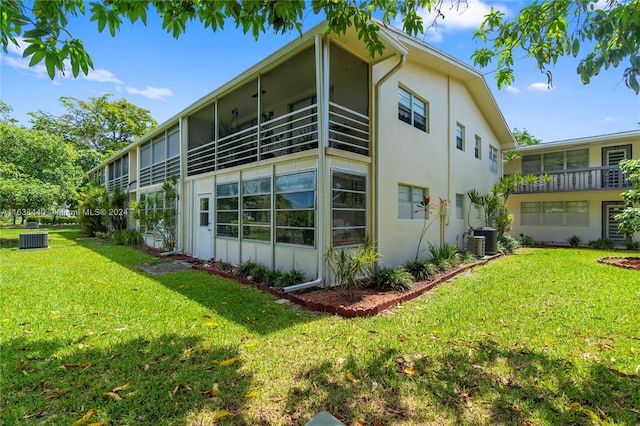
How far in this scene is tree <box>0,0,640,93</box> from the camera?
2.36 m

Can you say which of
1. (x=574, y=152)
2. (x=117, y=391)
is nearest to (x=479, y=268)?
(x=117, y=391)

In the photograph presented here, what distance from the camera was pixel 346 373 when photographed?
319 cm

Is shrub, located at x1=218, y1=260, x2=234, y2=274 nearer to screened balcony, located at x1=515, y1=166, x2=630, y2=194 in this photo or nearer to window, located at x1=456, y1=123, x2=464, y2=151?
window, located at x1=456, y1=123, x2=464, y2=151

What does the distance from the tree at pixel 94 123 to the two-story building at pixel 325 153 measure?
2799cm

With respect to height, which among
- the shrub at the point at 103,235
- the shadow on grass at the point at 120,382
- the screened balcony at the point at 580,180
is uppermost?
the screened balcony at the point at 580,180

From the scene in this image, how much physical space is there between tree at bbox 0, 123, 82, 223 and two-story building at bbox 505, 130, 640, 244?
2393cm

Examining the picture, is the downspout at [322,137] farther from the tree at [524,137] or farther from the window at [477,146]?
the tree at [524,137]

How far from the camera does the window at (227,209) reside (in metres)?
8.94

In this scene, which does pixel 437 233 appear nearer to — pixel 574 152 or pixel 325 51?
pixel 325 51

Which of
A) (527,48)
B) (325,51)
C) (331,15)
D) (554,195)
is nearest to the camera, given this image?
(331,15)

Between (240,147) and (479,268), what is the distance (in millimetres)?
8492

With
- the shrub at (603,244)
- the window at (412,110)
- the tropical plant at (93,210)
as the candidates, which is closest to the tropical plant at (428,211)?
the window at (412,110)

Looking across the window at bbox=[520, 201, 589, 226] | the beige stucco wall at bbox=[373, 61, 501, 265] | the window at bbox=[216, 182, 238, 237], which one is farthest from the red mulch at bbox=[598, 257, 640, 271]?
the window at bbox=[216, 182, 238, 237]

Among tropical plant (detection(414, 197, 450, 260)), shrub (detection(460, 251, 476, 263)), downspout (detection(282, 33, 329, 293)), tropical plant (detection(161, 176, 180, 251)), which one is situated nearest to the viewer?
downspout (detection(282, 33, 329, 293))
